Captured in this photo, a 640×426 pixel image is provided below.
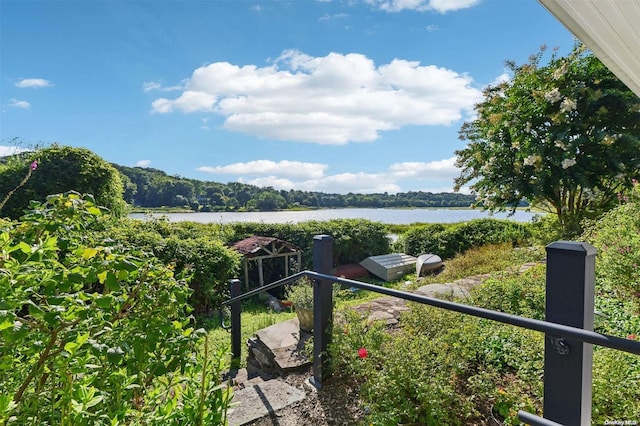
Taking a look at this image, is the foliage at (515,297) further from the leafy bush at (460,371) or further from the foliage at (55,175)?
the foliage at (55,175)

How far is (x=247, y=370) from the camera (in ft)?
11.6

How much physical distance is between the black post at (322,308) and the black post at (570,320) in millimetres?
1326

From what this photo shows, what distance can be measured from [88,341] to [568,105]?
8.14 meters

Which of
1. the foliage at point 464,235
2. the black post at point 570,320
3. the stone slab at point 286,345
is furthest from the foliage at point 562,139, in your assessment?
the black post at point 570,320

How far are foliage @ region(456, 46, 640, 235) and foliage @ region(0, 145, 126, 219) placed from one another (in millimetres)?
8868

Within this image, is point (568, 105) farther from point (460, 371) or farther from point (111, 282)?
point (111, 282)

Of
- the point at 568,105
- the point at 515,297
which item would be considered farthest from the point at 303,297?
the point at 568,105

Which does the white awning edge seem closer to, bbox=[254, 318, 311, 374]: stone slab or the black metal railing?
the black metal railing

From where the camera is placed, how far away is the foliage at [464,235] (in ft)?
34.6

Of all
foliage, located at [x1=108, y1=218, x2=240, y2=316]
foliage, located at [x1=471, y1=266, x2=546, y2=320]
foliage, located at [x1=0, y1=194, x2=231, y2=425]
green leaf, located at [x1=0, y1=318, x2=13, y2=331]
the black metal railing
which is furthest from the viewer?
foliage, located at [x1=108, y1=218, x2=240, y2=316]

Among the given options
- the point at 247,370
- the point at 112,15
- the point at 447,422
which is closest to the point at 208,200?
the point at 112,15

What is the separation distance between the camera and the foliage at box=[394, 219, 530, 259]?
34.6 ft

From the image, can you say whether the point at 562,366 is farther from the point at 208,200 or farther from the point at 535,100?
the point at 208,200

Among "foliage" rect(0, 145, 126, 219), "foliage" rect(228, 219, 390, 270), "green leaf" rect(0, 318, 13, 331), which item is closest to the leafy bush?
"green leaf" rect(0, 318, 13, 331)
